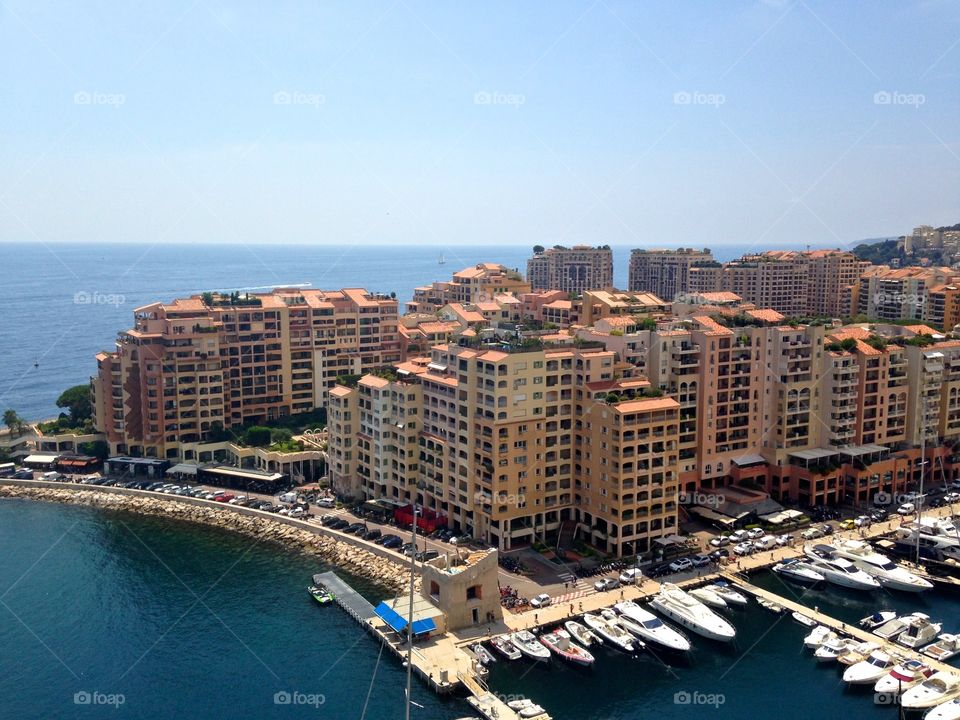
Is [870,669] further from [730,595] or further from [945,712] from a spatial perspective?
[730,595]

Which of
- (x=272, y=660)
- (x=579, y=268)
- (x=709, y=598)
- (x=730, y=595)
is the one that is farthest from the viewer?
(x=579, y=268)

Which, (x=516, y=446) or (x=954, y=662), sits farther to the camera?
(x=516, y=446)

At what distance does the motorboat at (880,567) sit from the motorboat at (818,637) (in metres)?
7.82

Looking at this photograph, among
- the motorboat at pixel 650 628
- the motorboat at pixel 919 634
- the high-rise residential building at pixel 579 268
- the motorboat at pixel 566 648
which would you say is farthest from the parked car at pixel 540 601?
→ the high-rise residential building at pixel 579 268

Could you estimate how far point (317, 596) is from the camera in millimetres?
46281

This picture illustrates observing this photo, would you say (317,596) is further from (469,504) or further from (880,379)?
(880,379)

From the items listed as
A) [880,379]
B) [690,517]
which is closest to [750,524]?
[690,517]

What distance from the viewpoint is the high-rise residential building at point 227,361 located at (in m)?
68.6

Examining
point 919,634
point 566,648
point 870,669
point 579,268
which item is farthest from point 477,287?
point 870,669

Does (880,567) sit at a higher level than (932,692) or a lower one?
higher

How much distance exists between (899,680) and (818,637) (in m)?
4.67

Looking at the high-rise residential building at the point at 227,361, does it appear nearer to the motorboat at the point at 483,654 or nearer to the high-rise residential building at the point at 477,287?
the high-rise residential building at the point at 477,287

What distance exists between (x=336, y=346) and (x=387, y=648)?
40.1 m

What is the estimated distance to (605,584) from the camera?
45969mm
